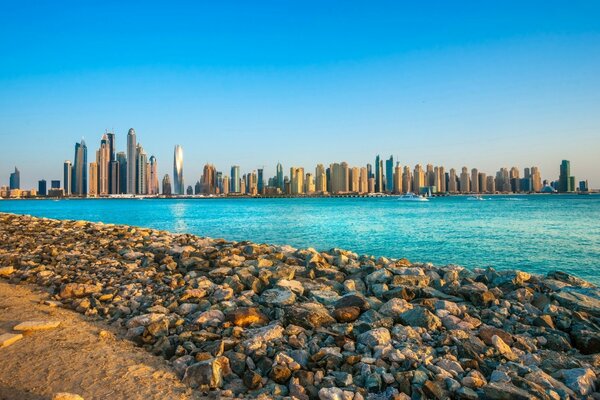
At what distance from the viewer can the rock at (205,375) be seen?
16.3 ft

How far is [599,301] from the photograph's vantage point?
796 cm

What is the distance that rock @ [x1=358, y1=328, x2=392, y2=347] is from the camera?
5.90m

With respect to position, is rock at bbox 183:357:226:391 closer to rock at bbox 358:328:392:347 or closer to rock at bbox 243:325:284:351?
rock at bbox 243:325:284:351

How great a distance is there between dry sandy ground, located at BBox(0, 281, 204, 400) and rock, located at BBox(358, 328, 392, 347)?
2721 millimetres

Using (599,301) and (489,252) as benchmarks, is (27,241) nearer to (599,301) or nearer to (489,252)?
(599,301)

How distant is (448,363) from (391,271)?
4.56 m

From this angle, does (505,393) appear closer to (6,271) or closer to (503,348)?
(503,348)

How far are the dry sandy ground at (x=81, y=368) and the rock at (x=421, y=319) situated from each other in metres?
3.93

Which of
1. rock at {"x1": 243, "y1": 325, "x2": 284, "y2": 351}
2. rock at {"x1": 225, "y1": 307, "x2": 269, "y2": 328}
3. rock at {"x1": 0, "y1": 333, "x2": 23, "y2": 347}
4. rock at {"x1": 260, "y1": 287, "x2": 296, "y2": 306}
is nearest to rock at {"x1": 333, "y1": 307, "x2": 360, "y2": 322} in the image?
rock at {"x1": 260, "y1": 287, "x2": 296, "y2": 306}

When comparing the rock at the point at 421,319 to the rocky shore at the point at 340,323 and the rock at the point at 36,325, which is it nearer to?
the rocky shore at the point at 340,323

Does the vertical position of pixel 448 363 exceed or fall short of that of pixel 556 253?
it exceeds it

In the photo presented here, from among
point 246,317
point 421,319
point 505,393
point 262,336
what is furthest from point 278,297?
point 505,393

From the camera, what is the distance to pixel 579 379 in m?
4.93

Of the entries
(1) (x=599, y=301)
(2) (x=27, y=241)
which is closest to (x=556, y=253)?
(1) (x=599, y=301)
